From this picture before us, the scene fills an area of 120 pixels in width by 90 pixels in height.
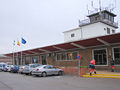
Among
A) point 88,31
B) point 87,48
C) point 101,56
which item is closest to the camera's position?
point 101,56

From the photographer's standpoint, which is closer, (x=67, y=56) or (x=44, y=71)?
(x=44, y=71)

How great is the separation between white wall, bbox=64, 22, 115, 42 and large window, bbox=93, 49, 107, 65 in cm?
1161

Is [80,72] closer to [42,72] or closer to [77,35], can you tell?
[42,72]

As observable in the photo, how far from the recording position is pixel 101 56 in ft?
67.4

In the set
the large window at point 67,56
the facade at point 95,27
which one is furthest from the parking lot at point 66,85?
the facade at point 95,27

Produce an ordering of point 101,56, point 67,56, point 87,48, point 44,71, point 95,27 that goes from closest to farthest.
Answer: point 44,71
point 101,56
point 87,48
point 67,56
point 95,27

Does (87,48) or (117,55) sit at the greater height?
(87,48)

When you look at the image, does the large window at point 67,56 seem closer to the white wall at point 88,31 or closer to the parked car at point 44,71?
the parked car at point 44,71

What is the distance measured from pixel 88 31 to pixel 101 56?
14539 millimetres

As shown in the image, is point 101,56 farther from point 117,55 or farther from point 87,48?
point 87,48

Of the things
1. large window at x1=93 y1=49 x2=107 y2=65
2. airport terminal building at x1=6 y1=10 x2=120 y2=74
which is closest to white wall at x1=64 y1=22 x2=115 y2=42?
airport terminal building at x1=6 y1=10 x2=120 y2=74

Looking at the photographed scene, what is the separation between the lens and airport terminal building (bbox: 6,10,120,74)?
62.1 feet

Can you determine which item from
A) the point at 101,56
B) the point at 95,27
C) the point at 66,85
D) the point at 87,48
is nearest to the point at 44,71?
the point at 66,85

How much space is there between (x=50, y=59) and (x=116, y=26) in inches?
709
